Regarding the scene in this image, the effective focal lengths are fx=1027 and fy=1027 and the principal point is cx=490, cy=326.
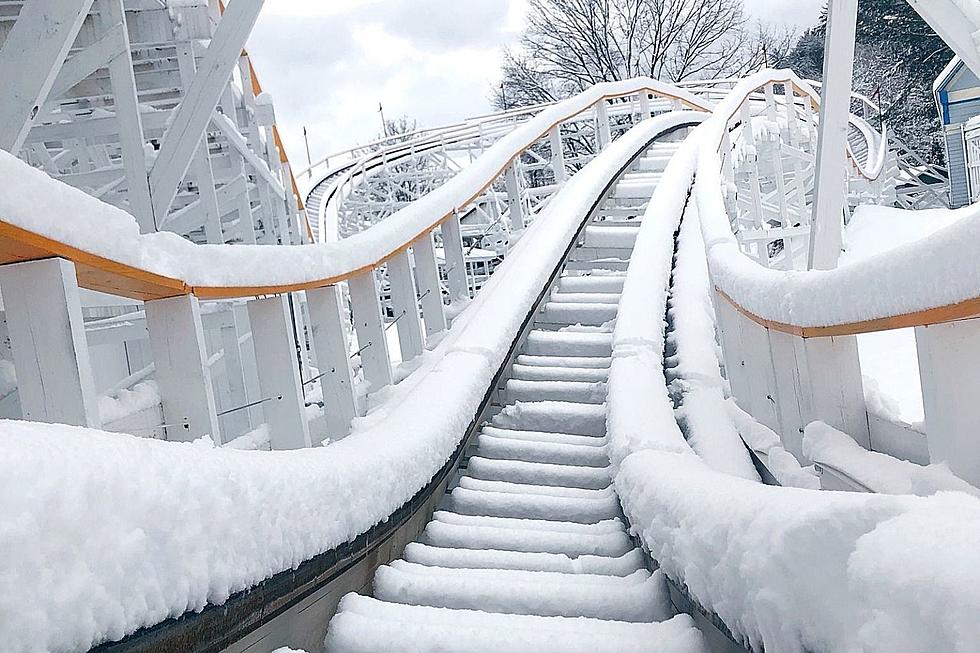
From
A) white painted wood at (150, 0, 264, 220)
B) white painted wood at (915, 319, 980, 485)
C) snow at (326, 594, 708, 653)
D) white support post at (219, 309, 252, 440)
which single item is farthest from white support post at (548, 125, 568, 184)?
white painted wood at (915, 319, 980, 485)

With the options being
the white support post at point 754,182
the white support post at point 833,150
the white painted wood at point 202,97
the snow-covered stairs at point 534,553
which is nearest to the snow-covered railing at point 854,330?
the white support post at point 833,150

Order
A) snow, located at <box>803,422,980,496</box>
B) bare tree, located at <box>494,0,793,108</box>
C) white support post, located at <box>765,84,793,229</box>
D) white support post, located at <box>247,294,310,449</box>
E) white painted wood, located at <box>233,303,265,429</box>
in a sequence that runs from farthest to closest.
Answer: bare tree, located at <box>494,0,793,108</box>
white support post, located at <box>765,84,793,229</box>
white painted wood, located at <box>233,303,265,429</box>
white support post, located at <box>247,294,310,449</box>
snow, located at <box>803,422,980,496</box>

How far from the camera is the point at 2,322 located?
329cm

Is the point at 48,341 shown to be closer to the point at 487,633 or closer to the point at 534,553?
the point at 487,633

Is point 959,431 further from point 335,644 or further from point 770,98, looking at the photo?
point 770,98

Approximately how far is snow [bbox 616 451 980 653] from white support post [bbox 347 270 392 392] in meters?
2.69

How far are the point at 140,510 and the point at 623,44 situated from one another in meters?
35.3

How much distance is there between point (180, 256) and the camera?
259 cm

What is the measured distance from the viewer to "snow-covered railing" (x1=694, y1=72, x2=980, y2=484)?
1.76 m

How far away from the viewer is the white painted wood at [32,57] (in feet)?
12.5

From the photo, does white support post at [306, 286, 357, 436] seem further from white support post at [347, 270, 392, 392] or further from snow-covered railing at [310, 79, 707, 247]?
snow-covered railing at [310, 79, 707, 247]

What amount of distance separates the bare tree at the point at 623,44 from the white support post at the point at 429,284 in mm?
30245

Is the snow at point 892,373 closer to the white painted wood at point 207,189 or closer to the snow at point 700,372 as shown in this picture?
the snow at point 700,372

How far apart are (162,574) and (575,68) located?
3496 cm
